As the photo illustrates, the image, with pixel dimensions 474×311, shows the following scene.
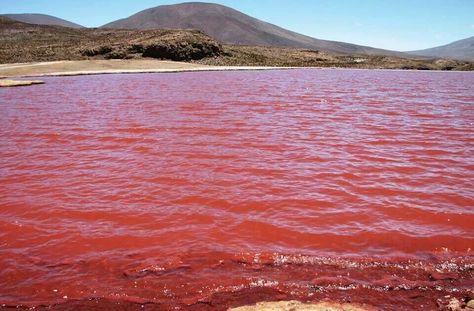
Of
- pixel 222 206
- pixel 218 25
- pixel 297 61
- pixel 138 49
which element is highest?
pixel 218 25

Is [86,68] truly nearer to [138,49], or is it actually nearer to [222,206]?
[138,49]

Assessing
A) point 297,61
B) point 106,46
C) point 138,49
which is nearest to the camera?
point 106,46

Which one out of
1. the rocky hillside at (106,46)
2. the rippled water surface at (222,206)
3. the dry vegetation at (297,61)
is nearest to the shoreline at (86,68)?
the rocky hillside at (106,46)

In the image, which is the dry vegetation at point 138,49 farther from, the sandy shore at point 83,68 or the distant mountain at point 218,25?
the distant mountain at point 218,25

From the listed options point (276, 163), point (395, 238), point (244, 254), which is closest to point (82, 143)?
point (276, 163)

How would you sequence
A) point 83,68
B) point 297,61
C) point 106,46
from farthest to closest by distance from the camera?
point 297,61, point 106,46, point 83,68

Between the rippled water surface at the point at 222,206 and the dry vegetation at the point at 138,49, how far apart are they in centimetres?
4795

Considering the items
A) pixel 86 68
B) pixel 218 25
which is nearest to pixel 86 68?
pixel 86 68

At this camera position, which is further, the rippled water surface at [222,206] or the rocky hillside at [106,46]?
the rocky hillside at [106,46]

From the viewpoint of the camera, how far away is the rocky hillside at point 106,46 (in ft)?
188

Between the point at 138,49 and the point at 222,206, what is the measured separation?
56.7 meters

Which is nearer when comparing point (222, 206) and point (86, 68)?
point (222, 206)

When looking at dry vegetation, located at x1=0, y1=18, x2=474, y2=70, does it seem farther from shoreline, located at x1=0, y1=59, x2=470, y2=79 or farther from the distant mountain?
the distant mountain

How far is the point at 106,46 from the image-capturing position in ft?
193
